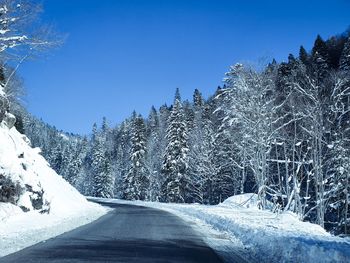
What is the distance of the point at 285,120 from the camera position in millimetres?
37469

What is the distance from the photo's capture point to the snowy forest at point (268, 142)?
30.5 meters

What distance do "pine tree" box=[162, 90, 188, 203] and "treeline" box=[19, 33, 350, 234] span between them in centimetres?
13

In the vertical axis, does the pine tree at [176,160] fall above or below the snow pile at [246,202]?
above

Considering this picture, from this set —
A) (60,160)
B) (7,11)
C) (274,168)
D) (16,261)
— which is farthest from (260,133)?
(60,160)

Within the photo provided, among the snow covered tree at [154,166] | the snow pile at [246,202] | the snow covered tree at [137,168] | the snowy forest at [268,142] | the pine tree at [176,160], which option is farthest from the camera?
the snow covered tree at [154,166]

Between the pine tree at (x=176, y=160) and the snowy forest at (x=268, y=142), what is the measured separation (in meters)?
0.13

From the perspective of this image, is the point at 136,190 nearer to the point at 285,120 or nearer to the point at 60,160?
the point at 285,120

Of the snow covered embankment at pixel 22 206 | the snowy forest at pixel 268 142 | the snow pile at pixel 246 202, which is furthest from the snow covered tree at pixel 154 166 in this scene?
the snow covered embankment at pixel 22 206

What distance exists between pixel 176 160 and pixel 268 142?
75.1 ft

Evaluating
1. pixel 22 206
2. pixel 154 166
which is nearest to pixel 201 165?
pixel 154 166

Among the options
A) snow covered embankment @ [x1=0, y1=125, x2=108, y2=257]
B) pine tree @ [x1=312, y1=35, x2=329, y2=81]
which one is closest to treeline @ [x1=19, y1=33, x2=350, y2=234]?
pine tree @ [x1=312, y1=35, x2=329, y2=81]

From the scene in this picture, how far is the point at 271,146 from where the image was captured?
3522 centimetres

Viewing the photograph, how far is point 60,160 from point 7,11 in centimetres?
9755

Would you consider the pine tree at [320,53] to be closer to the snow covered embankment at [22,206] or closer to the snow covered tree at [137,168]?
the snow covered embankment at [22,206]
